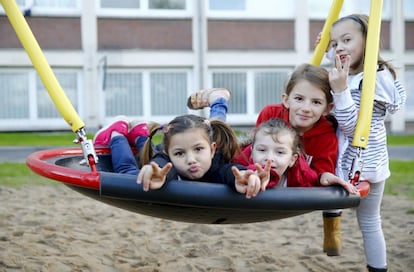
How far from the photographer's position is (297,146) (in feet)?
6.65

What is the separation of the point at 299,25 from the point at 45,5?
5752mm

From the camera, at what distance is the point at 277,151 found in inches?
77.4

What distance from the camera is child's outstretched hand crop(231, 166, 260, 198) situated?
164 cm

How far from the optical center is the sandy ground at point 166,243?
308 cm

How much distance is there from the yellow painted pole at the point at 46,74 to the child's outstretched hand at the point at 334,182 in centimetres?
86

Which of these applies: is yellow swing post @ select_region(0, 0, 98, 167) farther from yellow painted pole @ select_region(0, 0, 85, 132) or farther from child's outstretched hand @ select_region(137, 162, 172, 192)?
child's outstretched hand @ select_region(137, 162, 172, 192)

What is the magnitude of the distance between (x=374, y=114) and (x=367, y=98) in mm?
352

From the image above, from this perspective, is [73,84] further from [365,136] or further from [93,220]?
[365,136]

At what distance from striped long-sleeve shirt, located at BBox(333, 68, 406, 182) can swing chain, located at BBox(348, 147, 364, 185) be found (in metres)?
0.10

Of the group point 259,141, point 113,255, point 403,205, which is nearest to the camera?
point 259,141

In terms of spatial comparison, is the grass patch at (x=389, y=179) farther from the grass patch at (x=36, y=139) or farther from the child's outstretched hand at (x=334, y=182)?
the child's outstretched hand at (x=334, y=182)

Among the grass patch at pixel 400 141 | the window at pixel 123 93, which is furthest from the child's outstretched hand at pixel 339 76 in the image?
the window at pixel 123 93

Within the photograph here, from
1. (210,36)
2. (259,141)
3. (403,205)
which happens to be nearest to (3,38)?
(210,36)

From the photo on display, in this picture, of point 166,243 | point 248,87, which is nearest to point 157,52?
point 248,87
